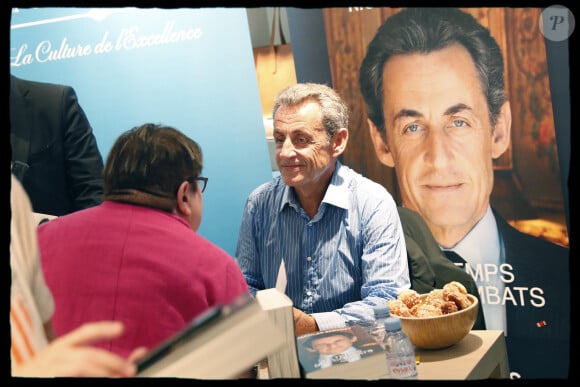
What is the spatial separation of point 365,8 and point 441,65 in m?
0.39

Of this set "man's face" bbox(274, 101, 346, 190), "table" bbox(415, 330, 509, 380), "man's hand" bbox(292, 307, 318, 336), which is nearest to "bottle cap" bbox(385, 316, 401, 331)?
"table" bbox(415, 330, 509, 380)

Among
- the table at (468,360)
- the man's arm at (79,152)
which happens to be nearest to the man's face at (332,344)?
the table at (468,360)

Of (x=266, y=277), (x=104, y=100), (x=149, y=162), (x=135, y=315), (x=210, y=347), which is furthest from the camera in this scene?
(x=104, y=100)

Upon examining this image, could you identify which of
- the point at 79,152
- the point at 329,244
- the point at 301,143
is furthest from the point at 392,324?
the point at 79,152

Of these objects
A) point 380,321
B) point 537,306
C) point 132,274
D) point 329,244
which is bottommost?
point 537,306

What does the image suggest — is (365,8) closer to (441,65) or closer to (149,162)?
(441,65)

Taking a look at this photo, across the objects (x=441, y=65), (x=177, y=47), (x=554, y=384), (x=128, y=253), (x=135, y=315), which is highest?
(x=177, y=47)

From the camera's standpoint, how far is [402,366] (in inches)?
76.6

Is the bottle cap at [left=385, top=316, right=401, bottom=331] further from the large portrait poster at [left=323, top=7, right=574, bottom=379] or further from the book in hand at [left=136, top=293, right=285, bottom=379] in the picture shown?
the large portrait poster at [left=323, top=7, right=574, bottom=379]

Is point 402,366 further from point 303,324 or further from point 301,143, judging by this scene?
point 301,143

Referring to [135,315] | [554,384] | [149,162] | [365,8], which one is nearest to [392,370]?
[554,384]

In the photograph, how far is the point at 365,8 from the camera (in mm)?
3002

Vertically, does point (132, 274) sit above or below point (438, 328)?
above

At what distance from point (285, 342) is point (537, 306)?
145 centimetres
